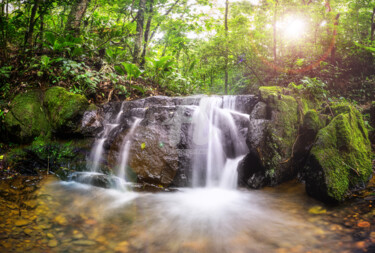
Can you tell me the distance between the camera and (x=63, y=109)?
448 cm

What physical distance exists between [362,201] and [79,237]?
3338 millimetres

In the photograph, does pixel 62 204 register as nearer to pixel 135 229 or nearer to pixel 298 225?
pixel 135 229

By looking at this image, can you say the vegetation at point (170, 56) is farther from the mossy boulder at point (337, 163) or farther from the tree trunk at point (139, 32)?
the mossy boulder at point (337, 163)

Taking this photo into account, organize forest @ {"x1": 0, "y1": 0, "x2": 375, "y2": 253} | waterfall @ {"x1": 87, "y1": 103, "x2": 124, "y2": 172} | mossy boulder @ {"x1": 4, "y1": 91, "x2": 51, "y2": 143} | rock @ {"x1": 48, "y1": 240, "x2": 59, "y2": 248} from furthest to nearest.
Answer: mossy boulder @ {"x1": 4, "y1": 91, "x2": 51, "y2": 143} < waterfall @ {"x1": 87, "y1": 103, "x2": 124, "y2": 172} < forest @ {"x1": 0, "y1": 0, "x2": 375, "y2": 253} < rock @ {"x1": 48, "y1": 240, "x2": 59, "y2": 248}

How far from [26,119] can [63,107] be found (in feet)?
2.44

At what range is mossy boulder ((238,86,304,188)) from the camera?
3.42 meters

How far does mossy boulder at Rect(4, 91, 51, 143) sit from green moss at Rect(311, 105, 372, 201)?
525 centimetres

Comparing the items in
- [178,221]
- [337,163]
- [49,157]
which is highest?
[337,163]

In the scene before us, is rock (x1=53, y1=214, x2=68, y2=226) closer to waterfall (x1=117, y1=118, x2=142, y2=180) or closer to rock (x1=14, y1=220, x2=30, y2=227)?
rock (x1=14, y1=220, x2=30, y2=227)

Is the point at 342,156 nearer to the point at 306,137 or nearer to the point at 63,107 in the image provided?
the point at 306,137

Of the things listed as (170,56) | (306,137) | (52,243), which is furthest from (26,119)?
(306,137)

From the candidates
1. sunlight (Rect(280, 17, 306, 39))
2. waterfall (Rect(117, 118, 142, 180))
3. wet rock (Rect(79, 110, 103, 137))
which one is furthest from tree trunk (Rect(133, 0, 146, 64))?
sunlight (Rect(280, 17, 306, 39))

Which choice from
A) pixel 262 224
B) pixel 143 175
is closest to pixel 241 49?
pixel 143 175

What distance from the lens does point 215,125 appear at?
173 inches
